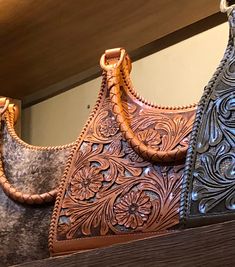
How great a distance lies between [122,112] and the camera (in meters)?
0.75

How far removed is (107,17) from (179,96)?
7.3 inches

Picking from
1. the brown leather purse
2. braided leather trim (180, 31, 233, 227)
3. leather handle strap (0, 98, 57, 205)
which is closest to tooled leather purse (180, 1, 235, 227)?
braided leather trim (180, 31, 233, 227)

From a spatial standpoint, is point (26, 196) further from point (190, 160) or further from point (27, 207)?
point (190, 160)

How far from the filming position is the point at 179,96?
119 centimetres

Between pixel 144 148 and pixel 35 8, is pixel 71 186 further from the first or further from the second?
pixel 35 8

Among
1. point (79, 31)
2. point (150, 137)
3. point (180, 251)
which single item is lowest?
point (180, 251)

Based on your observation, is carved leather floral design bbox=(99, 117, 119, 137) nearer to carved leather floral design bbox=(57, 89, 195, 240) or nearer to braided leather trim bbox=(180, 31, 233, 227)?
carved leather floral design bbox=(57, 89, 195, 240)

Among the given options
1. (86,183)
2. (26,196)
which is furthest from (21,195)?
(86,183)

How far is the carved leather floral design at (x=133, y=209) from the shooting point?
0.68m

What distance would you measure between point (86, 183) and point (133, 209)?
7cm

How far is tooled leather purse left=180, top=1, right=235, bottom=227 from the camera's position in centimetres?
53

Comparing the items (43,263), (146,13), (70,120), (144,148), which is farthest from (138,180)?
(70,120)

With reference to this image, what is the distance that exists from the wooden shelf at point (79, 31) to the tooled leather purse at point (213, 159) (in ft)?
1.74

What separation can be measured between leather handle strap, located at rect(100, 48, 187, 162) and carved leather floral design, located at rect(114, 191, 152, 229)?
39 millimetres
